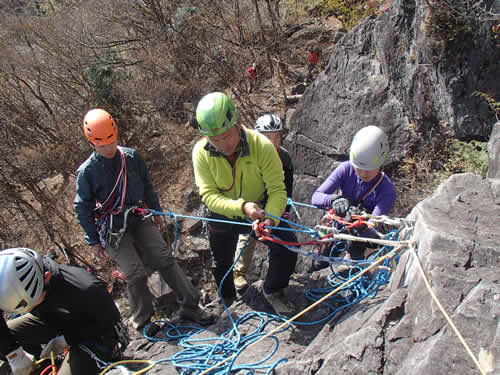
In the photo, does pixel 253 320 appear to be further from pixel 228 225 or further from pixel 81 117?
pixel 81 117

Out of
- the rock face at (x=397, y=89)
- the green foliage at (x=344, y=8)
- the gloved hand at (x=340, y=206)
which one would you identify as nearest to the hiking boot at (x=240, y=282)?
the gloved hand at (x=340, y=206)

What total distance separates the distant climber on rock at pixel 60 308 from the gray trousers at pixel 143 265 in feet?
1.25

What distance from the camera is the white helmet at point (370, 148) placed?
2.55 metres

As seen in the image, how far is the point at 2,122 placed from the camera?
300 inches

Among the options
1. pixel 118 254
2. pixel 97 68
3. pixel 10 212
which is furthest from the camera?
pixel 97 68

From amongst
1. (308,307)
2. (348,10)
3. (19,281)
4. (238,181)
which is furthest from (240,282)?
(348,10)

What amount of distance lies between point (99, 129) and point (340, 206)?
2.13m

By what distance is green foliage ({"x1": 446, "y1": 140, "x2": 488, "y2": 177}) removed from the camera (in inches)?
156

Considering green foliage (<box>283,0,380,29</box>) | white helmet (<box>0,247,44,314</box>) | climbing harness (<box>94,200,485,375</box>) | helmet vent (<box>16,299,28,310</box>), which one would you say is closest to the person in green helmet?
climbing harness (<box>94,200,485,375</box>)

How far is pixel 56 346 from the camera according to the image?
2.56 meters

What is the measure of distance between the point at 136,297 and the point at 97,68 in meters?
7.46

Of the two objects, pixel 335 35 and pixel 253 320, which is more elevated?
pixel 335 35

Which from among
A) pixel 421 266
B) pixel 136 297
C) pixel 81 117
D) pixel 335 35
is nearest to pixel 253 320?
pixel 136 297

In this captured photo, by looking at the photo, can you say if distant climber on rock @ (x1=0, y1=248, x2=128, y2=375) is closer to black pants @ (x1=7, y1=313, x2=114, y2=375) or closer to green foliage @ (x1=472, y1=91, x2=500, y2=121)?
black pants @ (x1=7, y1=313, x2=114, y2=375)
